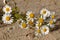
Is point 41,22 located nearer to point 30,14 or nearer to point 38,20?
point 38,20

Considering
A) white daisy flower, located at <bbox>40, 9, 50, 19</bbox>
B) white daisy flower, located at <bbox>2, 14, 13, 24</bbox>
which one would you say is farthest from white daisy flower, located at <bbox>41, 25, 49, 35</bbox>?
white daisy flower, located at <bbox>2, 14, 13, 24</bbox>

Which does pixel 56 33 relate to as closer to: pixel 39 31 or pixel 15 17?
pixel 39 31

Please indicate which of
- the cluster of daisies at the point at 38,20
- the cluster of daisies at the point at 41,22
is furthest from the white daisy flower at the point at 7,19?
the cluster of daisies at the point at 41,22

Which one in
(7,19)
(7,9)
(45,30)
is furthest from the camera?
(7,9)

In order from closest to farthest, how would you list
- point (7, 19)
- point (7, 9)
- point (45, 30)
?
point (45, 30) < point (7, 19) < point (7, 9)

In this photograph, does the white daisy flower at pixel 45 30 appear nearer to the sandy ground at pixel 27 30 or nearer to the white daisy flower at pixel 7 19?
the sandy ground at pixel 27 30

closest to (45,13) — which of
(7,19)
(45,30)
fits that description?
(45,30)

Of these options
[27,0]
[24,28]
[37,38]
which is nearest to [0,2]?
[27,0]
